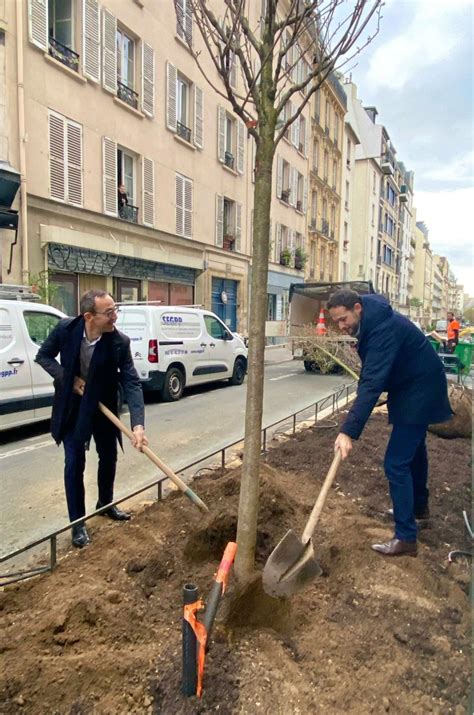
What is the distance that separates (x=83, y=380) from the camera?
3467mm

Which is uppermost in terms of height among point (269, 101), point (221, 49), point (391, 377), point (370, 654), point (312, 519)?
point (221, 49)

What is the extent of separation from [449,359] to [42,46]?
45.3 feet

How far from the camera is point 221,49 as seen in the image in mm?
2553

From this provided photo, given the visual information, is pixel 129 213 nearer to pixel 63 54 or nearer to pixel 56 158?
pixel 56 158

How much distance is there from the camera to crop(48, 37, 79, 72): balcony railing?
12.8 metres

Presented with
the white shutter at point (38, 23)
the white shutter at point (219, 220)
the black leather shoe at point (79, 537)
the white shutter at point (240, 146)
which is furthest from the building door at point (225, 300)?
the black leather shoe at point (79, 537)

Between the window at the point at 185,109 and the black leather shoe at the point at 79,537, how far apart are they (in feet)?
55.5

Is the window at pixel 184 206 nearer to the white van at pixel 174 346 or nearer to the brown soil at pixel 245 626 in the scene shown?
the white van at pixel 174 346

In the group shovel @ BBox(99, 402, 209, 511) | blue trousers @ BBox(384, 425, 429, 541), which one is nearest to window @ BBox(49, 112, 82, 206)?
shovel @ BBox(99, 402, 209, 511)

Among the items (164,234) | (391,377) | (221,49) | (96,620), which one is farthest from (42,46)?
(96,620)

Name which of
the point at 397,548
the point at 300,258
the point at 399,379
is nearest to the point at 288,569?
the point at 397,548

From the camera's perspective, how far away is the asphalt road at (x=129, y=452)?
4.26 metres

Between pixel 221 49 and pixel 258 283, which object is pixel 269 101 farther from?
pixel 258 283

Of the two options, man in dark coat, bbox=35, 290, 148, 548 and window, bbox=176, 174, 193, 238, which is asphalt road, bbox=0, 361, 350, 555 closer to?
man in dark coat, bbox=35, 290, 148, 548
